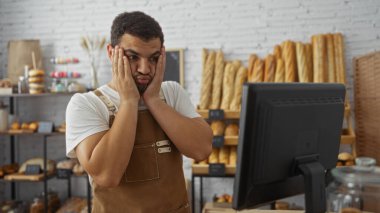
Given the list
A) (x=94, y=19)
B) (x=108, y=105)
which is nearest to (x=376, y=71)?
(x=108, y=105)

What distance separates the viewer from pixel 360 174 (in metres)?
0.97

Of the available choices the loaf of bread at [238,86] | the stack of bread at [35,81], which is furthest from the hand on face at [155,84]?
the stack of bread at [35,81]

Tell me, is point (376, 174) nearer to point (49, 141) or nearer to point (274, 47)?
point (274, 47)

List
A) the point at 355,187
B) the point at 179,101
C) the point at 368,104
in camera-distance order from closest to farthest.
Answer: the point at 355,187 → the point at 179,101 → the point at 368,104

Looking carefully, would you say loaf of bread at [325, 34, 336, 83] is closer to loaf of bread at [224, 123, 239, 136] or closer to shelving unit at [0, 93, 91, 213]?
loaf of bread at [224, 123, 239, 136]

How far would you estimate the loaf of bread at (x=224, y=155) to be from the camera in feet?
9.80

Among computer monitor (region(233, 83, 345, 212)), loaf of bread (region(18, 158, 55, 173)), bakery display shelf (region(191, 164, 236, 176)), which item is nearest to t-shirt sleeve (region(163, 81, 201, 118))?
computer monitor (region(233, 83, 345, 212))

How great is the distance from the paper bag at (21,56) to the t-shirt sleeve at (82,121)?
2612 millimetres

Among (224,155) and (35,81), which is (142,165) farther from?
(35,81)

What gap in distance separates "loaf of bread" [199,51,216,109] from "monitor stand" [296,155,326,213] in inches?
89.4

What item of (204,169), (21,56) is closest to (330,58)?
(204,169)

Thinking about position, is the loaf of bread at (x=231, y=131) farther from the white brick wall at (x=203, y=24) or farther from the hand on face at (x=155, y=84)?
the hand on face at (x=155, y=84)

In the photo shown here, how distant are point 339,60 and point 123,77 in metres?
2.39

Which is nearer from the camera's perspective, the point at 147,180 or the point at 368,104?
the point at 147,180
